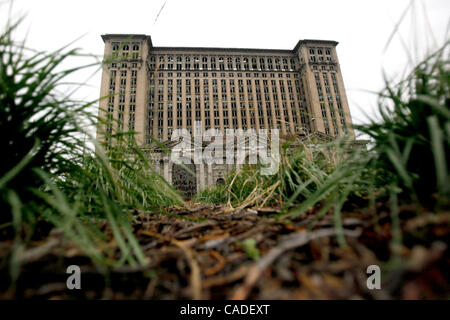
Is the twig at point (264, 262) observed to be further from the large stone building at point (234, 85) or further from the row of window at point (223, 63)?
the row of window at point (223, 63)

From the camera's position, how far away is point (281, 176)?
1.64m

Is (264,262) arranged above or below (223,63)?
below

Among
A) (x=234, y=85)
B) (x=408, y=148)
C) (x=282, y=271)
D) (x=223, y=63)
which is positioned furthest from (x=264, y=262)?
(x=223, y=63)

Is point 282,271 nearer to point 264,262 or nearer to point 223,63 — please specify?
point 264,262

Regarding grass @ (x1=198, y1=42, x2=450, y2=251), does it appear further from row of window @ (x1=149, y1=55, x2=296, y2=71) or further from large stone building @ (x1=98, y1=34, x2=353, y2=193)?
row of window @ (x1=149, y1=55, x2=296, y2=71)

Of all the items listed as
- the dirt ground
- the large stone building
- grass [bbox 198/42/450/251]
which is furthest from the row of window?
the dirt ground

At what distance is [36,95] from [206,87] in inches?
1931

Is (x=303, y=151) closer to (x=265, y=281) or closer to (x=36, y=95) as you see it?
(x=265, y=281)

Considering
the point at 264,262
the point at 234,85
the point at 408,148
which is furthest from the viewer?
the point at 234,85

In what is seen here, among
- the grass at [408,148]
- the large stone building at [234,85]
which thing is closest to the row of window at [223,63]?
the large stone building at [234,85]

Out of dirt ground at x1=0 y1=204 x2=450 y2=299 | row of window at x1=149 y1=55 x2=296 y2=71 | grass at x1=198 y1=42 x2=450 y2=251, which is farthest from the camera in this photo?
row of window at x1=149 y1=55 x2=296 y2=71

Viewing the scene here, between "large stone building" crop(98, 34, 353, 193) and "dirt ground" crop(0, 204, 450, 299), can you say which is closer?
"dirt ground" crop(0, 204, 450, 299)

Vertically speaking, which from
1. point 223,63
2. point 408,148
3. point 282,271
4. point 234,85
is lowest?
point 282,271
